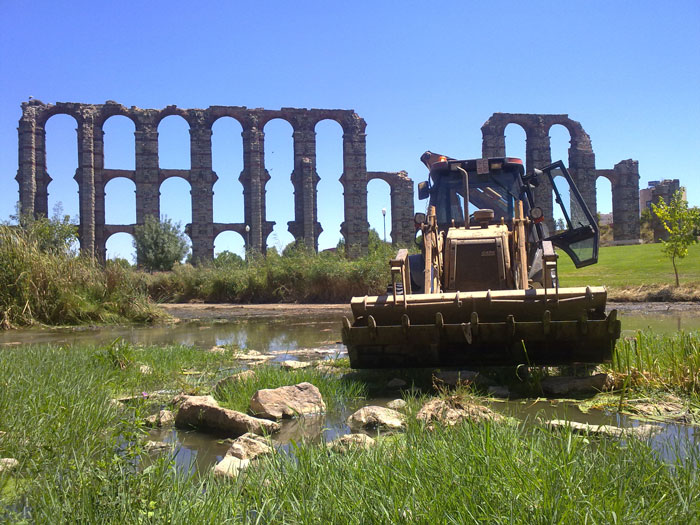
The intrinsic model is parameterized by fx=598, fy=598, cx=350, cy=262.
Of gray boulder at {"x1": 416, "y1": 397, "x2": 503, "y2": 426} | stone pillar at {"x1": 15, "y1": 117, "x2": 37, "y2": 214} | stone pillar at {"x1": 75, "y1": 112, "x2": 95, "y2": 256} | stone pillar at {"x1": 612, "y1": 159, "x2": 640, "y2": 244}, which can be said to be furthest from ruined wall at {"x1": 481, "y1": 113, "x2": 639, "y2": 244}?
gray boulder at {"x1": 416, "y1": 397, "x2": 503, "y2": 426}

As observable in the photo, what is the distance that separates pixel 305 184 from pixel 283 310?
85.5ft

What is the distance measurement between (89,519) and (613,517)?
1785 mm

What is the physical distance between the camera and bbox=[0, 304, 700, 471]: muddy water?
378 cm

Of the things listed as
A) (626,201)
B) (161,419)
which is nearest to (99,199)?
(626,201)

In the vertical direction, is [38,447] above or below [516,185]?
below

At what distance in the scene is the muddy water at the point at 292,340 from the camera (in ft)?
12.4

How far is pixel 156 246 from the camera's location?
40.2m

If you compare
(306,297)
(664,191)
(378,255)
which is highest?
(664,191)

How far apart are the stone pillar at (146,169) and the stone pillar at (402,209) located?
1836 centimetres

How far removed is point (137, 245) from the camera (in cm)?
4031

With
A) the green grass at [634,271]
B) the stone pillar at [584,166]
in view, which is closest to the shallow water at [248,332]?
the green grass at [634,271]

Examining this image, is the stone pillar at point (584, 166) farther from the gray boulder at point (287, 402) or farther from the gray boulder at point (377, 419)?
the gray boulder at point (377, 419)

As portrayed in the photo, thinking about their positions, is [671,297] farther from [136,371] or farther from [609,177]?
[609,177]

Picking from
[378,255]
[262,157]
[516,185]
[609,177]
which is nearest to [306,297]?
[378,255]
